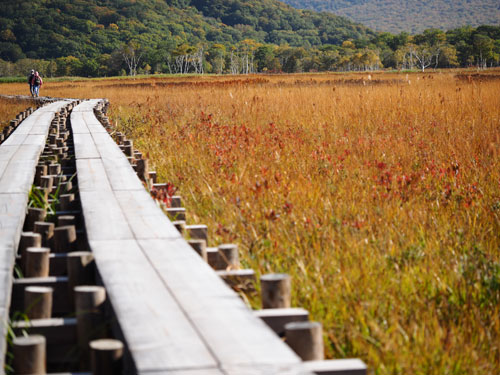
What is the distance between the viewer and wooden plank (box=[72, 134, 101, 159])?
5566mm

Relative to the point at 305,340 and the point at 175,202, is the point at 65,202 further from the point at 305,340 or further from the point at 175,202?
the point at 305,340

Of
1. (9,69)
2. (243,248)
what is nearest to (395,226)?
(243,248)

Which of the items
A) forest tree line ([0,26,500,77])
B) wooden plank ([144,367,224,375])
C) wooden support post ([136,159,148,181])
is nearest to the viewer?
wooden plank ([144,367,224,375])

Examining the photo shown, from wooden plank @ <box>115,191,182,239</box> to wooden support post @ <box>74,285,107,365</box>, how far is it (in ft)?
2.46

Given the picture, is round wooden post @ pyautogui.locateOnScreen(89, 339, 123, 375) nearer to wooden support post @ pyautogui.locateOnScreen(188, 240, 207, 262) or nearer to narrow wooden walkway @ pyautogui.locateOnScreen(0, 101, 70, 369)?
narrow wooden walkway @ pyautogui.locateOnScreen(0, 101, 70, 369)

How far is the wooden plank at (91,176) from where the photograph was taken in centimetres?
404

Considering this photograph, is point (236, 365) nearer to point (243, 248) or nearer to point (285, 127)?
point (243, 248)

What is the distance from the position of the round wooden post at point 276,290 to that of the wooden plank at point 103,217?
35.0 inches

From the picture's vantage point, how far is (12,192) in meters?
4.04

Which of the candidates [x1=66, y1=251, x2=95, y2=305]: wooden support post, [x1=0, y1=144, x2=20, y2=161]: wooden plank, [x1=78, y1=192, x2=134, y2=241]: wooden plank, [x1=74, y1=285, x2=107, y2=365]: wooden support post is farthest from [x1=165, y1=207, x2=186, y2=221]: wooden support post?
[x1=0, y1=144, x2=20, y2=161]: wooden plank

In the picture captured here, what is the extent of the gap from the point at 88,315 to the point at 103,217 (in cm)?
119

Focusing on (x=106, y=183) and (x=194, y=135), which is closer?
(x=106, y=183)

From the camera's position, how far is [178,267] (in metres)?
2.34

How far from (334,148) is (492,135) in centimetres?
201
